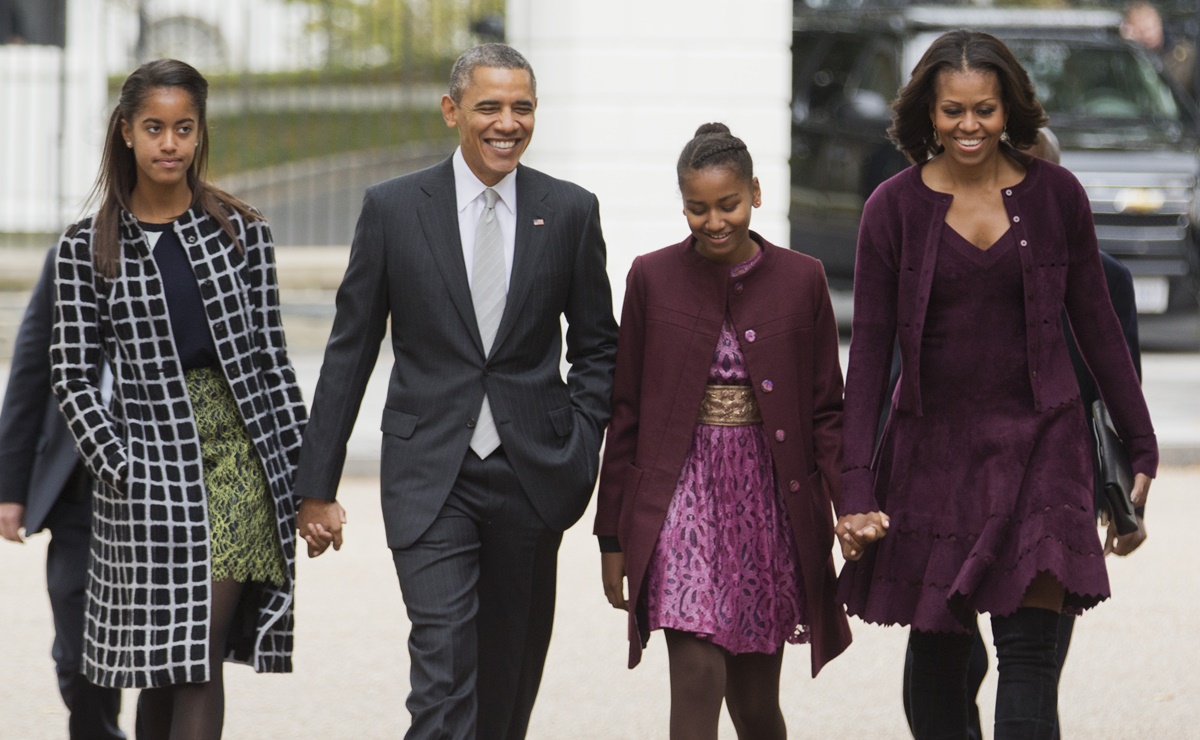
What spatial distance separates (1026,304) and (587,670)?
105 inches

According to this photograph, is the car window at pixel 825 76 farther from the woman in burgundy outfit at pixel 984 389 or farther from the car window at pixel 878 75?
the woman in burgundy outfit at pixel 984 389

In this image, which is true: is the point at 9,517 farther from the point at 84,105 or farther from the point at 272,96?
the point at 84,105

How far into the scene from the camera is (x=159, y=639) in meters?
4.39

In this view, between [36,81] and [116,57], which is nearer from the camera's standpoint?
[36,81]

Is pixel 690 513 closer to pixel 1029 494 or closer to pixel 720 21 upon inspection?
pixel 1029 494

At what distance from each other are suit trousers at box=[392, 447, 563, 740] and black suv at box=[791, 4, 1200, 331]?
9705 millimetres

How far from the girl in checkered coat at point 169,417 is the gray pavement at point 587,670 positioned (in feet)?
4.41

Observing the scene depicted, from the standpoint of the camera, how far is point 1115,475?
4.45 m

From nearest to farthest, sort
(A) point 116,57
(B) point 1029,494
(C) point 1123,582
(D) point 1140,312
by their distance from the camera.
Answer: (B) point 1029,494 < (C) point 1123,582 < (D) point 1140,312 < (A) point 116,57

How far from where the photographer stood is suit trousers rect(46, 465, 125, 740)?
488cm

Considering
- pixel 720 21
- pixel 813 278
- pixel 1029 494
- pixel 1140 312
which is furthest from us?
pixel 1140 312

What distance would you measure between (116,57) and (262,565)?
1459 centimetres

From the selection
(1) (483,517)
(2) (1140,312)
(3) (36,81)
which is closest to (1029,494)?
(1) (483,517)

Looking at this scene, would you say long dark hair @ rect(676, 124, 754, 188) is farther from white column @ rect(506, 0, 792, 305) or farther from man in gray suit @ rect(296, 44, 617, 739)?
white column @ rect(506, 0, 792, 305)
